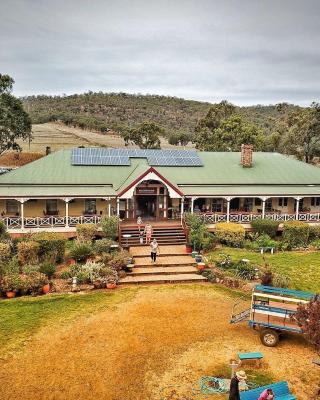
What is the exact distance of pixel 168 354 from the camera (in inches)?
520

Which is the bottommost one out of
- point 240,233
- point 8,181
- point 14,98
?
point 240,233

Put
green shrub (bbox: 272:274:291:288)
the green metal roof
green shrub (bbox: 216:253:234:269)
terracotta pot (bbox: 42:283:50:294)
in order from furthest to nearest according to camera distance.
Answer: the green metal roof → green shrub (bbox: 216:253:234:269) → green shrub (bbox: 272:274:291:288) → terracotta pot (bbox: 42:283:50:294)

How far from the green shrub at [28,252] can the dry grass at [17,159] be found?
50330mm

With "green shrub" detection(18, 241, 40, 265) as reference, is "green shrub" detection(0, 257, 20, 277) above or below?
below

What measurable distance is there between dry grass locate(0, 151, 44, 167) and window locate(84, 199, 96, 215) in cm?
4283

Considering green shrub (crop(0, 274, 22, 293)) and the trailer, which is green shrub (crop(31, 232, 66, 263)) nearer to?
green shrub (crop(0, 274, 22, 293))

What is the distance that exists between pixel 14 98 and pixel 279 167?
35302 millimetres

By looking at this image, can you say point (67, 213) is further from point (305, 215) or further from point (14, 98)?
point (14, 98)

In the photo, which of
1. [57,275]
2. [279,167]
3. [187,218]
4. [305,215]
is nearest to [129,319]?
[57,275]

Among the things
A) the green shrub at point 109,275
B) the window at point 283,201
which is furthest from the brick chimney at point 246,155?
the green shrub at point 109,275

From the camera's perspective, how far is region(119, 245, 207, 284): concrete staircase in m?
20.9

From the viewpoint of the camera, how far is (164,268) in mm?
22406

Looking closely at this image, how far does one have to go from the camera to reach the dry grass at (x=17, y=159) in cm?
6950

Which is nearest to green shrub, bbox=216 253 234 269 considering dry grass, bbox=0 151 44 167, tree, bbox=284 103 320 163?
tree, bbox=284 103 320 163
